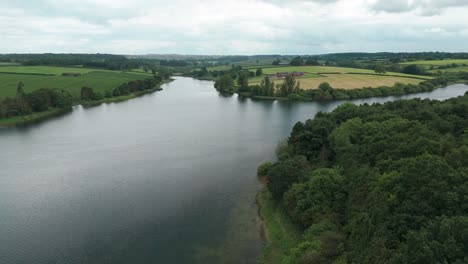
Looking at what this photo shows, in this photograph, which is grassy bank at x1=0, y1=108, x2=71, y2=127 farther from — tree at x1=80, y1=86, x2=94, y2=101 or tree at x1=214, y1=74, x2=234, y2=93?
tree at x1=214, y1=74, x2=234, y2=93

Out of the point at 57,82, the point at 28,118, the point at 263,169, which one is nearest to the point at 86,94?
the point at 28,118

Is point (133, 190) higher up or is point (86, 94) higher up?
point (86, 94)

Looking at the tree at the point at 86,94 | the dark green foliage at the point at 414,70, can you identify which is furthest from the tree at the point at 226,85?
the dark green foliage at the point at 414,70

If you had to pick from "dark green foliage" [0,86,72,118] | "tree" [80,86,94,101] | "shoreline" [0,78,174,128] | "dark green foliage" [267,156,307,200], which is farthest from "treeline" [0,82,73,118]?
"dark green foliage" [267,156,307,200]

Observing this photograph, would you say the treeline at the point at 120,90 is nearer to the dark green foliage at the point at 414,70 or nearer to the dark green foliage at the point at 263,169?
the dark green foliage at the point at 263,169

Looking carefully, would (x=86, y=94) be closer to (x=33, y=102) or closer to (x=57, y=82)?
(x=33, y=102)

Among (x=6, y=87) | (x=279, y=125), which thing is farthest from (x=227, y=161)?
(x=6, y=87)
